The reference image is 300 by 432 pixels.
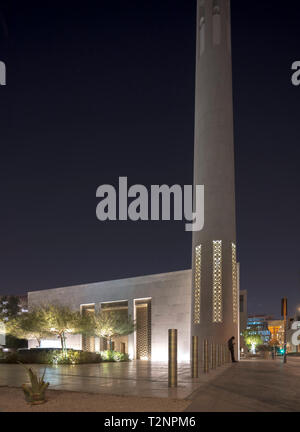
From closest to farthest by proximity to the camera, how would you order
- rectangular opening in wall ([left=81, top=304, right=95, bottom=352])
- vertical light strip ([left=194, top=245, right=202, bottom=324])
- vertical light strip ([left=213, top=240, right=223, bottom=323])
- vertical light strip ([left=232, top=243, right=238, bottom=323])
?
vertical light strip ([left=213, top=240, right=223, bottom=323]) < vertical light strip ([left=232, top=243, right=238, bottom=323]) < vertical light strip ([left=194, top=245, right=202, bottom=324]) < rectangular opening in wall ([left=81, top=304, right=95, bottom=352])

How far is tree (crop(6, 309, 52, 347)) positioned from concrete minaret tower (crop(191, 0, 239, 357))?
9951mm

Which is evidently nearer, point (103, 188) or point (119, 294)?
point (119, 294)

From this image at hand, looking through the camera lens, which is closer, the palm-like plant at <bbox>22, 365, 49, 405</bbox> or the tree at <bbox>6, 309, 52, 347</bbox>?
the palm-like plant at <bbox>22, 365, 49, 405</bbox>

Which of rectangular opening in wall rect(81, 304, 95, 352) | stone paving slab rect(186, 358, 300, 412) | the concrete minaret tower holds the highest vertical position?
the concrete minaret tower

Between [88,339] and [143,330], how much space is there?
6915mm

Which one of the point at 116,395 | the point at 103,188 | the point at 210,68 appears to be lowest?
the point at 116,395

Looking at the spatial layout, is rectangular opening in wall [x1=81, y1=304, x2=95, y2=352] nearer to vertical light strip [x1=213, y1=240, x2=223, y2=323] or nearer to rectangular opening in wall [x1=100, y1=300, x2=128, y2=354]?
rectangular opening in wall [x1=100, y1=300, x2=128, y2=354]

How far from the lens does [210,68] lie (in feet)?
98.2

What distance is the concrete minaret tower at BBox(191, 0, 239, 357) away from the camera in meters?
26.5

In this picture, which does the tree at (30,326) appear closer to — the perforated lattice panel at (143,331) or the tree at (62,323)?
the tree at (62,323)

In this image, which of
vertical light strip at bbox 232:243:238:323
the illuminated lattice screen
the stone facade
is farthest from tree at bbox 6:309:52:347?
vertical light strip at bbox 232:243:238:323
